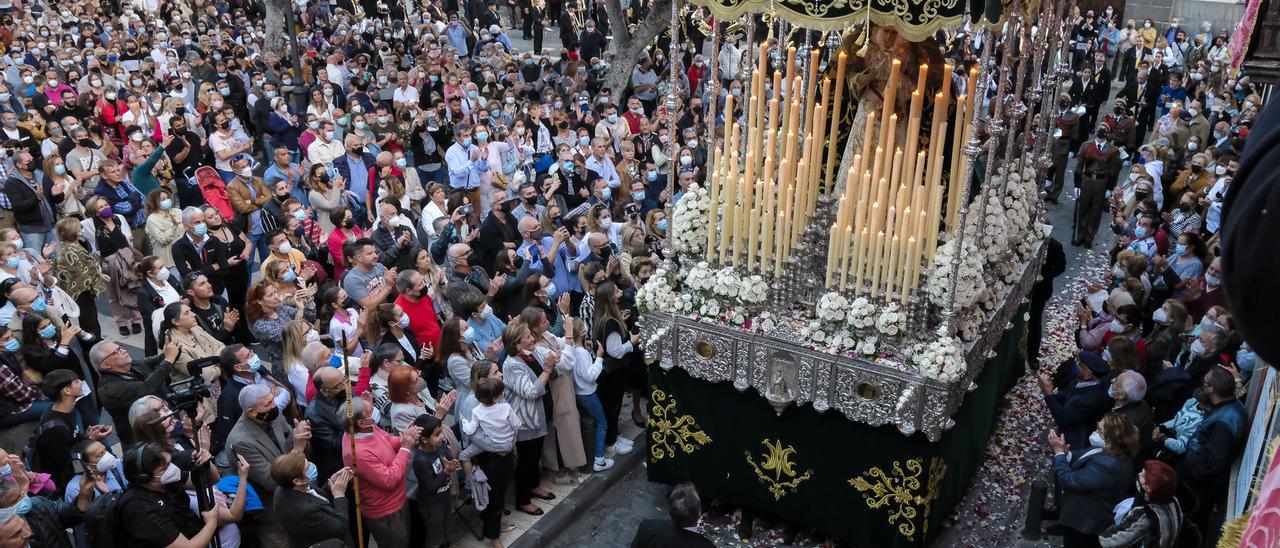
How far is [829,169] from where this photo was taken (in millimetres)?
8305

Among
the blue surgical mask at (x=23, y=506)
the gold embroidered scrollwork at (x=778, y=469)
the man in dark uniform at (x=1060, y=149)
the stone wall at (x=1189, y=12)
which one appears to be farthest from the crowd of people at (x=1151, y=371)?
the stone wall at (x=1189, y=12)

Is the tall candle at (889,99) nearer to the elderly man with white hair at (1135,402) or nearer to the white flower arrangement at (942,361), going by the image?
the white flower arrangement at (942,361)

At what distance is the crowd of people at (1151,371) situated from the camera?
21.2 feet

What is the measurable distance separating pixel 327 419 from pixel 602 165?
704 cm

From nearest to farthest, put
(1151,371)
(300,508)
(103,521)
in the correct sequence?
1. (103,521)
2. (300,508)
3. (1151,371)

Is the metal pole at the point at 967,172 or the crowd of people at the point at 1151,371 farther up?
the metal pole at the point at 967,172

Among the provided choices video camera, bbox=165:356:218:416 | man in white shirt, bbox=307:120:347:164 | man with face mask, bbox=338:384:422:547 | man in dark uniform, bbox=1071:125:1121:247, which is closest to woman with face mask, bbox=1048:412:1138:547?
man with face mask, bbox=338:384:422:547

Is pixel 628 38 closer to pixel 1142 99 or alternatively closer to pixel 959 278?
pixel 1142 99

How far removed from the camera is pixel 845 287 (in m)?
7.38

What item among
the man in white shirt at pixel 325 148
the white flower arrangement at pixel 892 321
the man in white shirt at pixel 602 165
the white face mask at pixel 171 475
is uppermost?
the white flower arrangement at pixel 892 321

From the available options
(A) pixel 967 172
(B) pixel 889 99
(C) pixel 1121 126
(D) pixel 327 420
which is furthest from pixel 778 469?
(C) pixel 1121 126

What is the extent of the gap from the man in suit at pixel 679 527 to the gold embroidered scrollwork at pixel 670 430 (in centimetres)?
242

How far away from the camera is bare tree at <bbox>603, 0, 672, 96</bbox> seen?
20297 millimetres

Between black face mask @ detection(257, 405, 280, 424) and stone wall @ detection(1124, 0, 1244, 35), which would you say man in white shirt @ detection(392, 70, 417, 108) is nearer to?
black face mask @ detection(257, 405, 280, 424)
